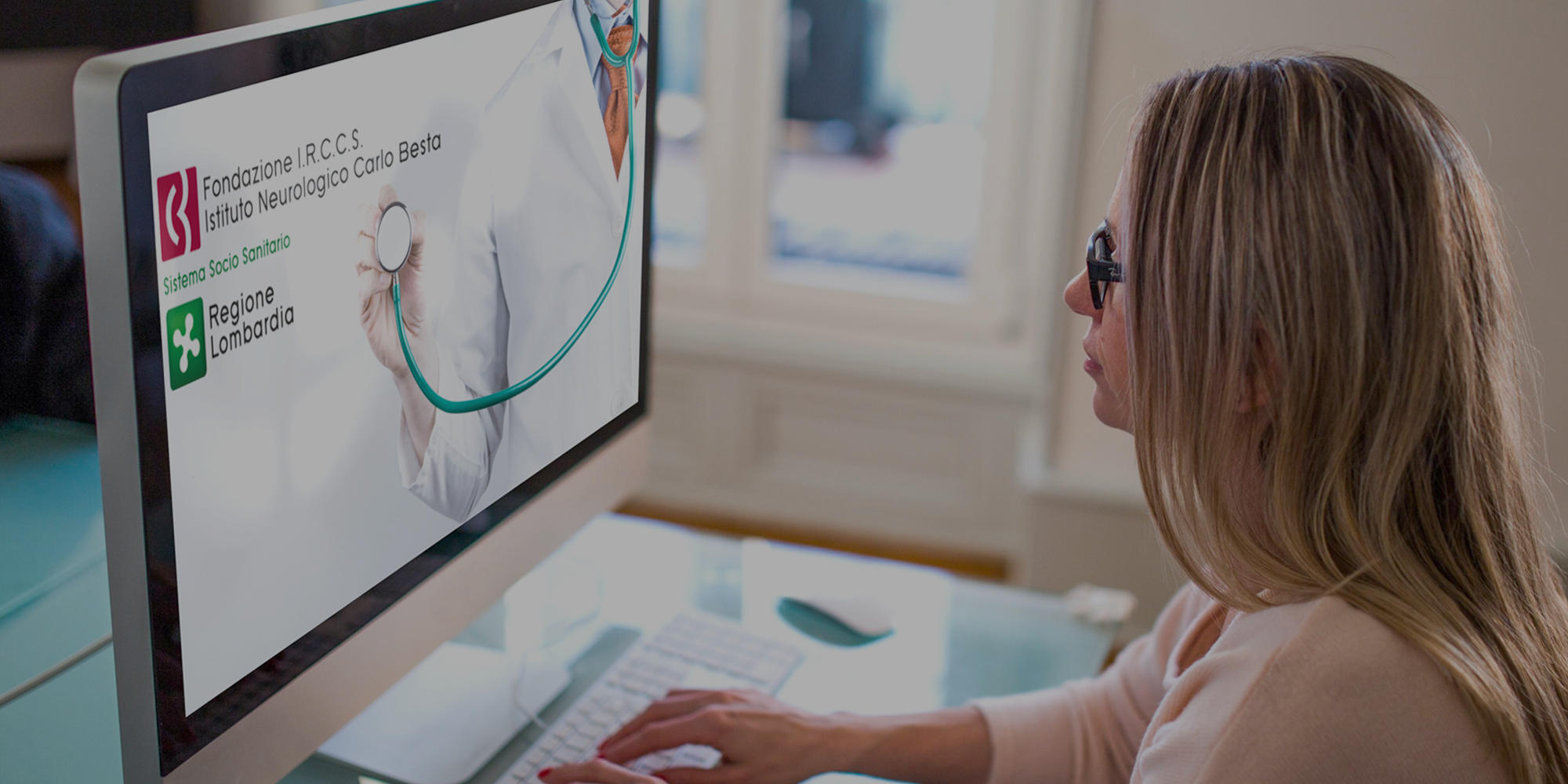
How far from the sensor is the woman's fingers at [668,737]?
0.99 m

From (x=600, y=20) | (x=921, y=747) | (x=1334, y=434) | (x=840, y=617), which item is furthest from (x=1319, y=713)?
(x=600, y=20)

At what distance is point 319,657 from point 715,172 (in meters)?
1.99

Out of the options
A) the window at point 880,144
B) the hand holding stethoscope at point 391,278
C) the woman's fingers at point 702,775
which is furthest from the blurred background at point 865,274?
the hand holding stethoscope at point 391,278

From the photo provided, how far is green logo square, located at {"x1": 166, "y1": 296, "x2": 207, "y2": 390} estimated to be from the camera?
65 cm

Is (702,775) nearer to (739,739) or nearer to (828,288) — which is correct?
(739,739)

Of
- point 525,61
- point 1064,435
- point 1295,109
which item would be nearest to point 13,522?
point 525,61

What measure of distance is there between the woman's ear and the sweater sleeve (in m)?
0.31

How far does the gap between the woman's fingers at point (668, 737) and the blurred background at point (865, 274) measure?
128 cm

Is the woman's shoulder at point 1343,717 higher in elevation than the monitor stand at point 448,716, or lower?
higher

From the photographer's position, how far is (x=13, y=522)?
108 cm

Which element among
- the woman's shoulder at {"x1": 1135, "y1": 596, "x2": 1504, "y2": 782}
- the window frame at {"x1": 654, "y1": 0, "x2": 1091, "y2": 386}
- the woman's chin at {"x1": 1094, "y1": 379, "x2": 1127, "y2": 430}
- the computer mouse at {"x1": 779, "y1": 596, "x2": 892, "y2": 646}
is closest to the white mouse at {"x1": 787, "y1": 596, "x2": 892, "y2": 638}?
the computer mouse at {"x1": 779, "y1": 596, "x2": 892, "y2": 646}

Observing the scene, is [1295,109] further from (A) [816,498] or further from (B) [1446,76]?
(A) [816,498]

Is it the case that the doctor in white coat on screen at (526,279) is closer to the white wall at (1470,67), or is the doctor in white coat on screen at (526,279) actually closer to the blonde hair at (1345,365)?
the blonde hair at (1345,365)

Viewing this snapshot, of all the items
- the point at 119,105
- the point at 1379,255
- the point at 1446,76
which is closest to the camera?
the point at 119,105
